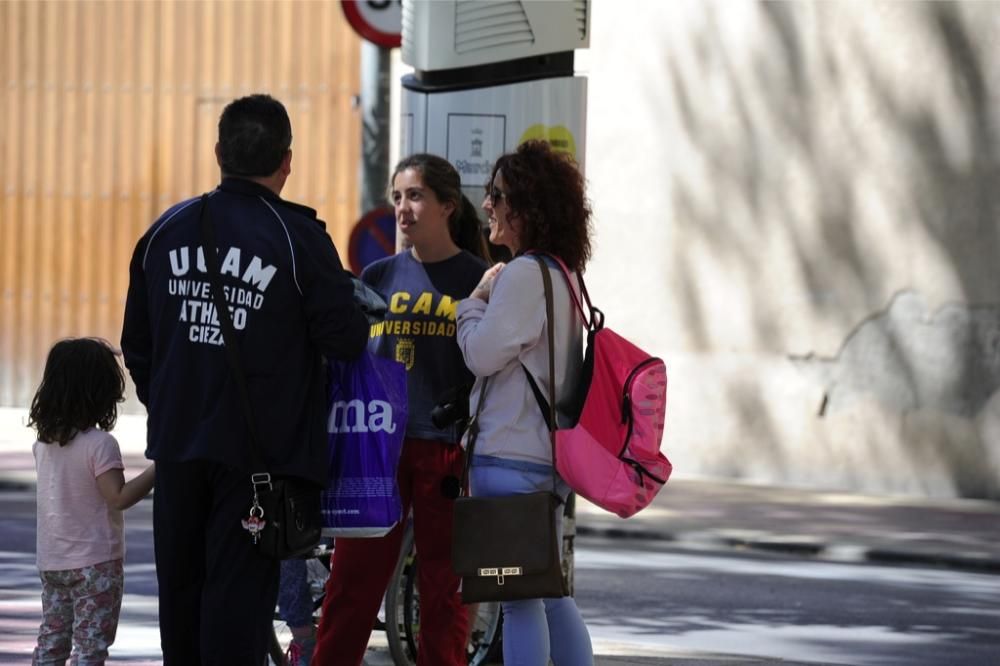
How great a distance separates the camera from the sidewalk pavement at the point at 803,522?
13000mm

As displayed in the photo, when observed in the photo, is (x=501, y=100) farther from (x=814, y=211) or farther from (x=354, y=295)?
(x=814, y=211)

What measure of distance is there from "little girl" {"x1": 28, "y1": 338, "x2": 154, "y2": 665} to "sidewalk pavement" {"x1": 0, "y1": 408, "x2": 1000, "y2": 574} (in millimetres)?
7883

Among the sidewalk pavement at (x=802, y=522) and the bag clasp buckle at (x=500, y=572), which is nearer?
the bag clasp buckle at (x=500, y=572)

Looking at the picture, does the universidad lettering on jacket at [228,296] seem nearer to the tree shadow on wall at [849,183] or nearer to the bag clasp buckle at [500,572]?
the bag clasp buckle at [500,572]

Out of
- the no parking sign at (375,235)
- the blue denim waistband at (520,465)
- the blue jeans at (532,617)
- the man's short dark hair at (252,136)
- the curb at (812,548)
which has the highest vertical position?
the man's short dark hair at (252,136)

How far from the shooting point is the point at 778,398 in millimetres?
17016

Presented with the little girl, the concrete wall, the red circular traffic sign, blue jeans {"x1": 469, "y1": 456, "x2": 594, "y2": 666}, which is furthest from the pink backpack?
the concrete wall

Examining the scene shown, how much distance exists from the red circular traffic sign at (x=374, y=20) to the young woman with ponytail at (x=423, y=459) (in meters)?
5.29

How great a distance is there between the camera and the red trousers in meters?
6.28

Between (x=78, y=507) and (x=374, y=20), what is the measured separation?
250 inches

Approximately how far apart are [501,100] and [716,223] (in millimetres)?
9197

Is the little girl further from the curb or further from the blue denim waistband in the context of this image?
the curb

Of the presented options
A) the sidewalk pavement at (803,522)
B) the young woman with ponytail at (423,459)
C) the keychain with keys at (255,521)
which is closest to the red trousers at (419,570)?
the young woman with ponytail at (423,459)

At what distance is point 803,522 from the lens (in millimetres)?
14336
